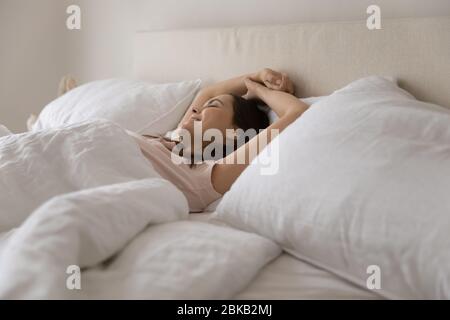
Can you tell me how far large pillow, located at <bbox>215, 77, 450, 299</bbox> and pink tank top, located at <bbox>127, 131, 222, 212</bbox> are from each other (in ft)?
0.92

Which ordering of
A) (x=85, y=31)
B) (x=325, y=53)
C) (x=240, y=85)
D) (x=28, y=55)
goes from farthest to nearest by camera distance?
(x=28, y=55), (x=85, y=31), (x=240, y=85), (x=325, y=53)

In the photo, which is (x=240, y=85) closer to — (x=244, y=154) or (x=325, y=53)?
(x=325, y=53)

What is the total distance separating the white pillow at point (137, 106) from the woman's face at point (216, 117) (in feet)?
0.73

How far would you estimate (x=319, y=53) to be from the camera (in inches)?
71.0

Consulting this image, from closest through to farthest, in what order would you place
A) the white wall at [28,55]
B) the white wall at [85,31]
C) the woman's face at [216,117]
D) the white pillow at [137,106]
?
the woman's face at [216,117]
the white pillow at [137,106]
the white wall at [85,31]
the white wall at [28,55]

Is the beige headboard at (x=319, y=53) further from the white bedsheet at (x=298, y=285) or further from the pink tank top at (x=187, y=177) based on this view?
the white bedsheet at (x=298, y=285)

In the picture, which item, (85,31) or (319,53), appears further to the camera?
(85,31)

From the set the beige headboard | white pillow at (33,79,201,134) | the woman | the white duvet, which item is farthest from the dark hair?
the white duvet

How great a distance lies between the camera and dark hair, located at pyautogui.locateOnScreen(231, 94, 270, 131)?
5.90 ft

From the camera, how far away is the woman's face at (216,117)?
1.79m

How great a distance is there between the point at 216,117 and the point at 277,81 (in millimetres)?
223

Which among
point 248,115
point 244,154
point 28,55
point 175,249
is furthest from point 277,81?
point 28,55

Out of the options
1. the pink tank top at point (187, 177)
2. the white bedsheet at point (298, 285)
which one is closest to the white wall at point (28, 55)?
the pink tank top at point (187, 177)

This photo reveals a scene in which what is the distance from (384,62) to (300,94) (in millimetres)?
289
